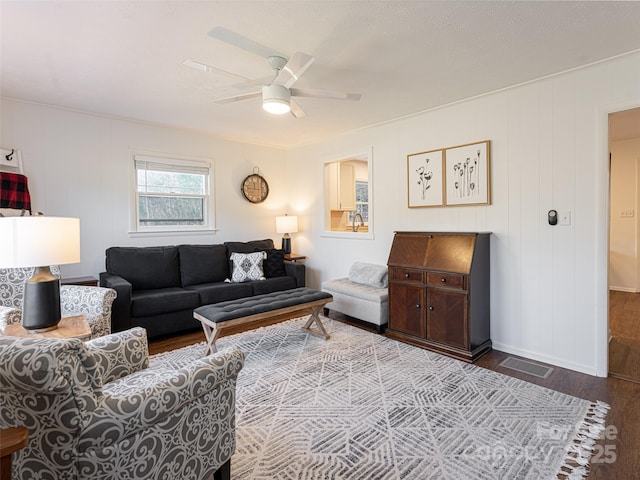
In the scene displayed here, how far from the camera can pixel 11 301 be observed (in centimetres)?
289

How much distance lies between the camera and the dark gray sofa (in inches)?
135

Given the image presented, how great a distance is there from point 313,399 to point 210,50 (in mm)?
2580

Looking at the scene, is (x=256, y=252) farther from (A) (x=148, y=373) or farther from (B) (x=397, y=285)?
(A) (x=148, y=373)

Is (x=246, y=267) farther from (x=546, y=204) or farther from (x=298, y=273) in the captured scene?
(x=546, y=204)

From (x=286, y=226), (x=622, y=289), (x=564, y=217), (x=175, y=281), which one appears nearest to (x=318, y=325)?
(x=175, y=281)

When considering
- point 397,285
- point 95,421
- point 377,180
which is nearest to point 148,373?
point 95,421

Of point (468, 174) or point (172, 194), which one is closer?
point (468, 174)

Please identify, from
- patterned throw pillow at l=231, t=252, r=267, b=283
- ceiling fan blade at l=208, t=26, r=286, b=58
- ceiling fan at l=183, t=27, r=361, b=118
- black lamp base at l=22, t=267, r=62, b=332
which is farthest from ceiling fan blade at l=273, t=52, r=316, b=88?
patterned throw pillow at l=231, t=252, r=267, b=283

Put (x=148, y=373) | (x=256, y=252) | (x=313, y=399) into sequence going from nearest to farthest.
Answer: (x=148, y=373)
(x=313, y=399)
(x=256, y=252)

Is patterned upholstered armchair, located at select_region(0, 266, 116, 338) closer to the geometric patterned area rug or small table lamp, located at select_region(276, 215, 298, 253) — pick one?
the geometric patterned area rug

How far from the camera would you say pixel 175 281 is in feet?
13.5

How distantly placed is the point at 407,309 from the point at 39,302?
117 inches

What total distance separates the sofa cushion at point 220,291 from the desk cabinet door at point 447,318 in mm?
2175

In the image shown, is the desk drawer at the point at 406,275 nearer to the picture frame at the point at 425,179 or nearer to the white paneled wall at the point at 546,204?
the white paneled wall at the point at 546,204
